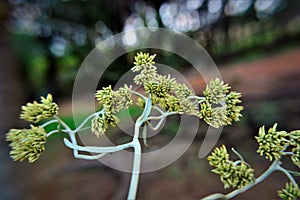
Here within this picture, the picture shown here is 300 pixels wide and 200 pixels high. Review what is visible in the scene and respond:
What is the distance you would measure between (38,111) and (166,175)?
1.13 meters

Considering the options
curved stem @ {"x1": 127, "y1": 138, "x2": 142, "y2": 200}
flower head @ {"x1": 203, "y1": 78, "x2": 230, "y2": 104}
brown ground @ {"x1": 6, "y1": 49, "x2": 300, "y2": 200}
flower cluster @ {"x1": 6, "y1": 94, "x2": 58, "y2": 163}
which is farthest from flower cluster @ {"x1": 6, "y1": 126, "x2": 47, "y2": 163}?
brown ground @ {"x1": 6, "y1": 49, "x2": 300, "y2": 200}

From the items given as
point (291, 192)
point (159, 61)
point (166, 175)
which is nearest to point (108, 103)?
point (291, 192)

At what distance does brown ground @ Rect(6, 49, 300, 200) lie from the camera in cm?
103

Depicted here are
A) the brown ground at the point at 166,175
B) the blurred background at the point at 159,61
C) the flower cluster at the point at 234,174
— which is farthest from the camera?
the brown ground at the point at 166,175

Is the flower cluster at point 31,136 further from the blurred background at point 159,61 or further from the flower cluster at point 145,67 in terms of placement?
the blurred background at point 159,61

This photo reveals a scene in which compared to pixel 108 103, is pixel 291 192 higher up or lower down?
lower down

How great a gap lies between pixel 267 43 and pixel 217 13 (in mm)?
1585

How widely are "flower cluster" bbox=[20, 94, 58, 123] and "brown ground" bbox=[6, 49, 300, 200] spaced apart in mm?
536

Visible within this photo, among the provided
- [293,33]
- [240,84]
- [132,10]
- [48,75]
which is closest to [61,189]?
[132,10]

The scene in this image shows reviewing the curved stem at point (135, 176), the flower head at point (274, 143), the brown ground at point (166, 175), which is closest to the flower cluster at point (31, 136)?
the curved stem at point (135, 176)

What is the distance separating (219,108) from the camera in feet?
1.00

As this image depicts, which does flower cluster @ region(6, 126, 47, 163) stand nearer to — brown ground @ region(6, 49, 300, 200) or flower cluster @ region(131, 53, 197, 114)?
flower cluster @ region(131, 53, 197, 114)

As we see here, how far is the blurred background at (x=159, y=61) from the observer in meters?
0.89

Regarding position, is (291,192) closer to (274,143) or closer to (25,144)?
(274,143)
